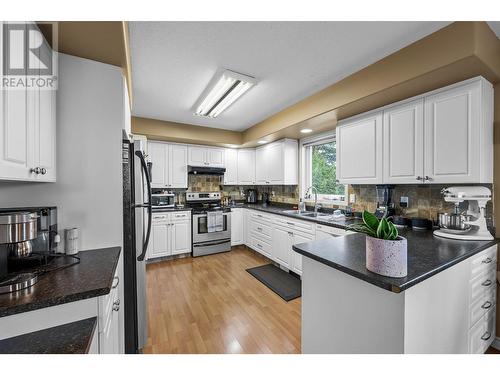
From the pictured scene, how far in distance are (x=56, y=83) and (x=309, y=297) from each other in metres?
2.17

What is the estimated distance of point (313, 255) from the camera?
1348 mm

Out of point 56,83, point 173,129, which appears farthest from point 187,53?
point 173,129

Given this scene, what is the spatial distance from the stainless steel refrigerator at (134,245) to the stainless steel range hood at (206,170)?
2.38 metres

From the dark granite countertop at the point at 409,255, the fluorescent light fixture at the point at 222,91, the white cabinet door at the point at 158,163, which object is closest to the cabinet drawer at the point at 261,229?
the white cabinet door at the point at 158,163

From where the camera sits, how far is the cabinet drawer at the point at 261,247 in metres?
3.57

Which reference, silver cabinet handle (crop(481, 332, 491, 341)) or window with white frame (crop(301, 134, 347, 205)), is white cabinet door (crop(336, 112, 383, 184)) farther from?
silver cabinet handle (crop(481, 332, 491, 341))

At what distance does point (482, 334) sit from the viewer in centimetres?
→ 158

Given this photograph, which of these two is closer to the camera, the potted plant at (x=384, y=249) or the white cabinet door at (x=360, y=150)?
the potted plant at (x=384, y=249)

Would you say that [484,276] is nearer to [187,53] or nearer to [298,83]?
[298,83]

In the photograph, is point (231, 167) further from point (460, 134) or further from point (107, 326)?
point (107, 326)

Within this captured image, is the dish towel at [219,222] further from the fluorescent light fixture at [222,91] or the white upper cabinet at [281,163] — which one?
the fluorescent light fixture at [222,91]

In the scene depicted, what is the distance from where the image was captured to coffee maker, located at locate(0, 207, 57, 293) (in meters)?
0.92

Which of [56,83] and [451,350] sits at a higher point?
[56,83]

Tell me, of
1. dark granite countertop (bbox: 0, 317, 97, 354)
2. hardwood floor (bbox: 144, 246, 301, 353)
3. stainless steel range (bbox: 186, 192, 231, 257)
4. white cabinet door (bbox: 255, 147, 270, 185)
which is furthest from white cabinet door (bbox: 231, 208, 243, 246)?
dark granite countertop (bbox: 0, 317, 97, 354)
